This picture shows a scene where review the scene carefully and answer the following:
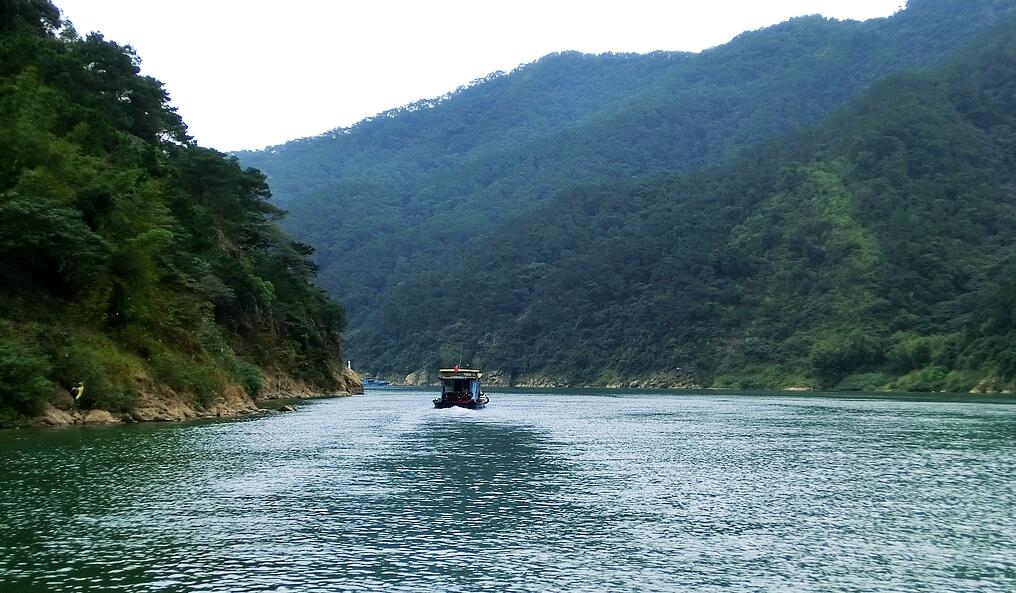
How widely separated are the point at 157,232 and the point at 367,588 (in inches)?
1817

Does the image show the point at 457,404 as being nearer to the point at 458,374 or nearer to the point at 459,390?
the point at 459,390

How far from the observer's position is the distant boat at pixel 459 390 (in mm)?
94125

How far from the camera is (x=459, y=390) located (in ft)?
316

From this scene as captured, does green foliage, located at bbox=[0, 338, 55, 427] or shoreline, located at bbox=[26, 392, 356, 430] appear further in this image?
shoreline, located at bbox=[26, 392, 356, 430]

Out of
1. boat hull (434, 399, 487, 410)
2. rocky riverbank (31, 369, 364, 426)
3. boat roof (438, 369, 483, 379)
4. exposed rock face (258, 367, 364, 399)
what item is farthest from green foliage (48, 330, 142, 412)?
boat roof (438, 369, 483, 379)

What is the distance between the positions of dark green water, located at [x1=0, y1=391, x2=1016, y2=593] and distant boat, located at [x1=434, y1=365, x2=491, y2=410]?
3811 centimetres

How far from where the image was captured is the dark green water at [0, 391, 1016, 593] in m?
21.8

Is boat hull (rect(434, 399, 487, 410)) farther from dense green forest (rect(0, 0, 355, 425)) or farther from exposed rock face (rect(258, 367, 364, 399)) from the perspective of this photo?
dense green forest (rect(0, 0, 355, 425))

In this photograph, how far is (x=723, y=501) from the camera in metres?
33.3

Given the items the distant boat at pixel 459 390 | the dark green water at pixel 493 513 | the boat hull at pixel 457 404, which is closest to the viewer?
the dark green water at pixel 493 513

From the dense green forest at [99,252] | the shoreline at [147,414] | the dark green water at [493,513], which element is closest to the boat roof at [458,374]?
the shoreline at [147,414]

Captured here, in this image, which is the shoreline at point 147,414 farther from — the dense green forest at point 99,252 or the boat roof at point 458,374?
the boat roof at point 458,374

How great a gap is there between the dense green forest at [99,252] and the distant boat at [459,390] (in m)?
19.7

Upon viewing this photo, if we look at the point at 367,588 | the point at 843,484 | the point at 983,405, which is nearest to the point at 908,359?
the point at 983,405
